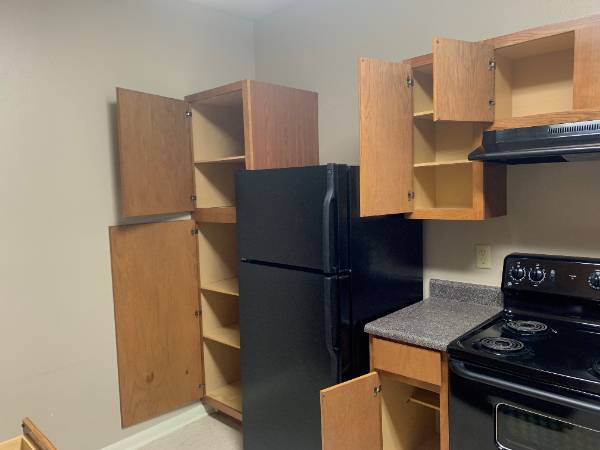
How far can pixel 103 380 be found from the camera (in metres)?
2.51

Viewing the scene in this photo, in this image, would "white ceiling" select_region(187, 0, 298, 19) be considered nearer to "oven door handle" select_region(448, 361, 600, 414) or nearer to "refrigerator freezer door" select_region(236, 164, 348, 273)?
"refrigerator freezer door" select_region(236, 164, 348, 273)

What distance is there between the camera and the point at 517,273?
2008mm

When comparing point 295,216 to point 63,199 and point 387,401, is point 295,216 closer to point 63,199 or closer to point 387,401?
point 387,401

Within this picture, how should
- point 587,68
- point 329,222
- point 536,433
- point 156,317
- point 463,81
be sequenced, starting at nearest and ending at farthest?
point 536,433 → point 587,68 → point 463,81 → point 329,222 → point 156,317

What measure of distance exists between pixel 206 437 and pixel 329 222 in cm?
163

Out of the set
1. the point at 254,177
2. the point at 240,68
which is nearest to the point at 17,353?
the point at 254,177

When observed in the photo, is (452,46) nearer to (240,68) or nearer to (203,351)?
(240,68)

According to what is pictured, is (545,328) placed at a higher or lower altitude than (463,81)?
lower

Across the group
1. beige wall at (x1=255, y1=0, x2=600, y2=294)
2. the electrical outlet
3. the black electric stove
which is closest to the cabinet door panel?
beige wall at (x1=255, y1=0, x2=600, y2=294)

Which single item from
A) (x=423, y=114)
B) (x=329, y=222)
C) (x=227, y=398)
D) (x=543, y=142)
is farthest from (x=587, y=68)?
(x=227, y=398)

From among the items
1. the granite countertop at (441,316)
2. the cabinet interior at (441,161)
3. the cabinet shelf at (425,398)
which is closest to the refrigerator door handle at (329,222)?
the granite countertop at (441,316)

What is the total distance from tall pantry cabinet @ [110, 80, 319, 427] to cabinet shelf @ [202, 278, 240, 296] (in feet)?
0.04

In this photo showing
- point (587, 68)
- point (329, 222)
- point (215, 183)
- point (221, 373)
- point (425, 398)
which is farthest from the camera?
point (221, 373)

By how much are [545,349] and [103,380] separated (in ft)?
7.02
